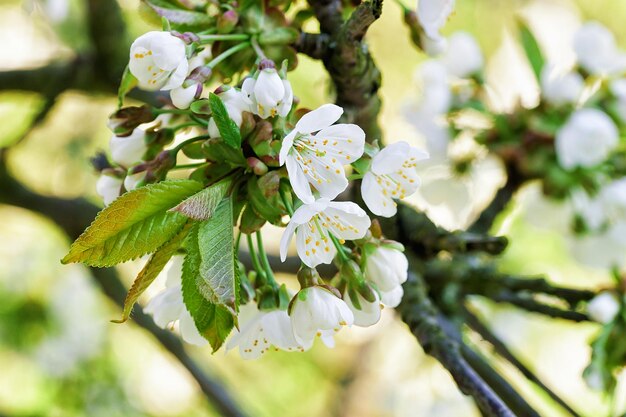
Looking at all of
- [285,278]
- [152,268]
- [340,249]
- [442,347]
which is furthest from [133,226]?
[285,278]

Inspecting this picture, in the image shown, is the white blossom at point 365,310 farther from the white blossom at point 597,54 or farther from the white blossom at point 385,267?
the white blossom at point 597,54

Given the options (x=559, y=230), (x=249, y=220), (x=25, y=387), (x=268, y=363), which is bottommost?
(x=268, y=363)

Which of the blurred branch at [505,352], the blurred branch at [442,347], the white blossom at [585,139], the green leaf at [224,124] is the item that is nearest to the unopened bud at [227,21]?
the green leaf at [224,124]

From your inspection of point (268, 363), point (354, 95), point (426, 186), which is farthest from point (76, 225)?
point (268, 363)

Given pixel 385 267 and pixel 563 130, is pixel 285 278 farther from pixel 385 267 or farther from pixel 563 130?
→ pixel 385 267

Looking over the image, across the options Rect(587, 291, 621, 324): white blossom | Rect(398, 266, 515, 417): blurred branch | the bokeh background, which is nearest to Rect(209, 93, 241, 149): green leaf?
Rect(398, 266, 515, 417): blurred branch

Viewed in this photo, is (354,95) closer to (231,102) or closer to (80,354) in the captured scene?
(231,102)

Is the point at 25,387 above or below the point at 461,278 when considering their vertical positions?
below
